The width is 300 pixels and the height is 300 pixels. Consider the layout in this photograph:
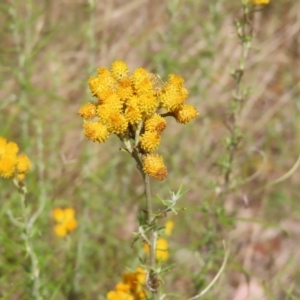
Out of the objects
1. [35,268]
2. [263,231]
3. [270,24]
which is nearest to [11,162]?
[35,268]

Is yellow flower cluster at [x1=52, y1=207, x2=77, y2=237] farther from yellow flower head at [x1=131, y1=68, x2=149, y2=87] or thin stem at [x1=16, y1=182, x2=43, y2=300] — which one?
yellow flower head at [x1=131, y1=68, x2=149, y2=87]

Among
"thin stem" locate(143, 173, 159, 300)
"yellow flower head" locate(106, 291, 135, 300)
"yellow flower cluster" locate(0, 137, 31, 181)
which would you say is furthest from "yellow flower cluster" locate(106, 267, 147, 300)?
"yellow flower cluster" locate(0, 137, 31, 181)

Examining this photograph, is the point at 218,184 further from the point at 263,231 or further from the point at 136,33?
the point at 136,33

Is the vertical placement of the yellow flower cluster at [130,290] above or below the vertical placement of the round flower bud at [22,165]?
below

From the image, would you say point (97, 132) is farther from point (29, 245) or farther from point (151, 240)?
point (29, 245)

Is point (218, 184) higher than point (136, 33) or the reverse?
the reverse

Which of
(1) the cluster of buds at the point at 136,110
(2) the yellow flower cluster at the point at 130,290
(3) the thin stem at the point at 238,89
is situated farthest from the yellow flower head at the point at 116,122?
(3) the thin stem at the point at 238,89

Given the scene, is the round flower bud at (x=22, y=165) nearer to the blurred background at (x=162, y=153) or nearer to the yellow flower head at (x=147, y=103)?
the blurred background at (x=162, y=153)
